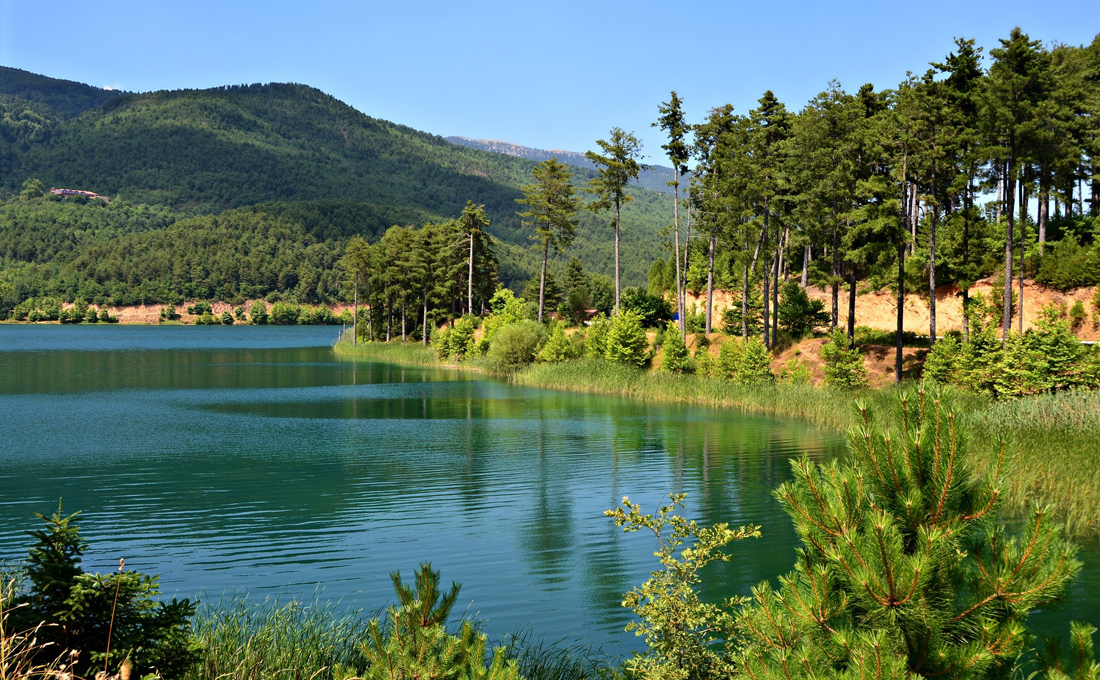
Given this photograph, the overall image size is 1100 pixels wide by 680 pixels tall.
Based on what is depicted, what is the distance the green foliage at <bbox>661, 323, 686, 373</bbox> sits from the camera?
46.6 metres

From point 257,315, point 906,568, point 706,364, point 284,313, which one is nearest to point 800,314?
point 706,364

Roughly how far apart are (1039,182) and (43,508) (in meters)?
44.0

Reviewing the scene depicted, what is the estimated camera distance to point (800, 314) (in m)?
48.2

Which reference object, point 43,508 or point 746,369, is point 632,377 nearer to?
point 746,369

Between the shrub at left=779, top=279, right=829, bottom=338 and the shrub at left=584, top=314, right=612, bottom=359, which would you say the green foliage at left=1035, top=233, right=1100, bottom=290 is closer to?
the shrub at left=779, top=279, right=829, bottom=338

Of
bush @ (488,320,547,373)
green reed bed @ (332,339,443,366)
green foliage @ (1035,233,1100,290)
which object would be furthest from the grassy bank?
green reed bed @ (332,339,443,366)

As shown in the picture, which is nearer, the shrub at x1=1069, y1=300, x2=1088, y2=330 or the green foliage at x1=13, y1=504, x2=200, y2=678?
the green foliage at x1=13, y1=504, x2=200, y2=678

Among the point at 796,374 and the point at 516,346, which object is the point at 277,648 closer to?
the point at 796,374

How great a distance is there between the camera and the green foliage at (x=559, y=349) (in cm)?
5416

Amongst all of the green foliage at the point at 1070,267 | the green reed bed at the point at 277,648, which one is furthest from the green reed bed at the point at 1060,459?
the green foliage at the point at 1070,267

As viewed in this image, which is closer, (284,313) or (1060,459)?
(1060,459)

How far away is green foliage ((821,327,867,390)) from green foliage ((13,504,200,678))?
115 feet

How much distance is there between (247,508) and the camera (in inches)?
765

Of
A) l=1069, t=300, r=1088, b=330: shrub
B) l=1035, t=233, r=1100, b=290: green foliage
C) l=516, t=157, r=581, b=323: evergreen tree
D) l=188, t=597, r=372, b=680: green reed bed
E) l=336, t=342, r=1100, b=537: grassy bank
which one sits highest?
l=516, t=157, r=581, b=323: evergreen tree
